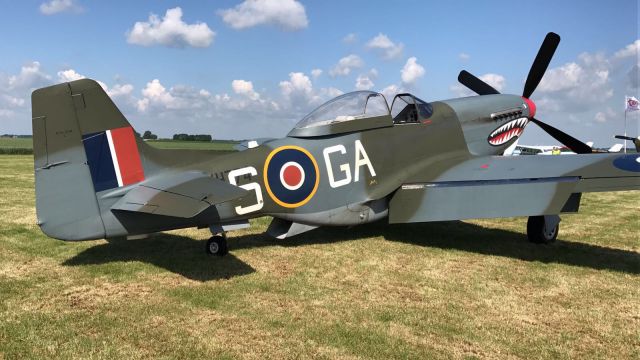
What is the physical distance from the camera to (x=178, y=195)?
561 cm

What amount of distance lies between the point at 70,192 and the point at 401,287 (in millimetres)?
4850

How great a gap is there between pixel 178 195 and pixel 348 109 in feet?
12.6

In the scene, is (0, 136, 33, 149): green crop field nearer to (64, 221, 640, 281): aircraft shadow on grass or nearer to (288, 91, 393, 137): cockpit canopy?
(64, 221, 640, 281): aircraft shadow on grass

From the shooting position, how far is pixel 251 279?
6.12 meters

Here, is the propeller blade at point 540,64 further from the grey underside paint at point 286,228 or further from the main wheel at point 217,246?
the main wheel at point 217,246

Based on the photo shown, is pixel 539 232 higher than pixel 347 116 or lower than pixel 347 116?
lower

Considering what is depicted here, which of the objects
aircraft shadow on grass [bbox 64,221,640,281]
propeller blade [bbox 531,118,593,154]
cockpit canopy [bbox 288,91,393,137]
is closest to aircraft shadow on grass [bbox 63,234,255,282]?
aircraft shadow on grass [bbox 64,221,640,281]

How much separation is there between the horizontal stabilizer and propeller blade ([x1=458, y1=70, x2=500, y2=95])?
31.3 feet

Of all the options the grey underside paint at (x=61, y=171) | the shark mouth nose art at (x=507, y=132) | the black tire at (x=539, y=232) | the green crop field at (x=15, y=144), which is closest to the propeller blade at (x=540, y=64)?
the shark mouth nose art at (x=507, y=132)

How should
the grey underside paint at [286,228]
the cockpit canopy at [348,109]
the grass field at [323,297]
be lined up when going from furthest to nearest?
the cockpit canopy at [348,109] → the grey underside paint at [286,228] → the grass field at [323,297]

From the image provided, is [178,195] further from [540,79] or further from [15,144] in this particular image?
[15,144]

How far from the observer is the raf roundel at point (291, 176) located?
Result: 23.6ft

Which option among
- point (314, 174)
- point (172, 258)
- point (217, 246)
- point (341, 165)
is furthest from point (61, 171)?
point (341, 165)

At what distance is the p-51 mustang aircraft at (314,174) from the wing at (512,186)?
0.06 ft
